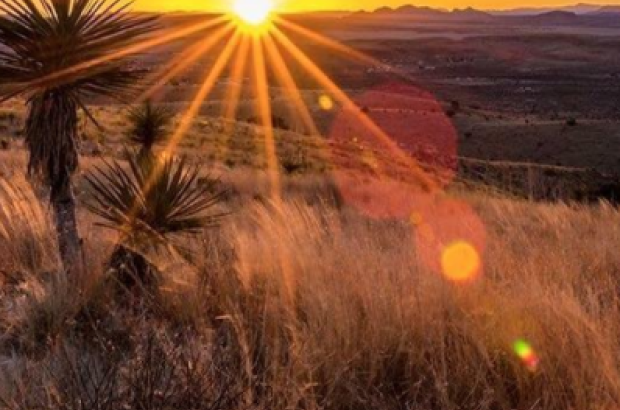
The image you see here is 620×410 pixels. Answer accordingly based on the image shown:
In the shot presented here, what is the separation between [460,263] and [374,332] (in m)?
2.08

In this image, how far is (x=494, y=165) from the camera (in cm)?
4241

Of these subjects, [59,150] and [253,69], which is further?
[253,69]

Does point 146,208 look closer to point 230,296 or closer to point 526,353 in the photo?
point 230,296

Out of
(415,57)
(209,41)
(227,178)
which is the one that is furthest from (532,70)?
(227,178)

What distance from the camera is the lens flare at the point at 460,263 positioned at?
16.5ft

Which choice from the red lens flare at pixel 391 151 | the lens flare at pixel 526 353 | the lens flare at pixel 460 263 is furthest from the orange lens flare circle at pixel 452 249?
the red lens flare at pixel 391 151

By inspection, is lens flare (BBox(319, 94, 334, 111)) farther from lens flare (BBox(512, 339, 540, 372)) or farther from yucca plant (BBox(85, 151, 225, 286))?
lens flare (BBox(512, 339, 540, 372))

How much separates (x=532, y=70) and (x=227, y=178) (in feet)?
470

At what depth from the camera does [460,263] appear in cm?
568

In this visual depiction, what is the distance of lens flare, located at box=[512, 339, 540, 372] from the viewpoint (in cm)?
349

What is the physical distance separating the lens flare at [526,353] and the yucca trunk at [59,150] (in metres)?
2.95

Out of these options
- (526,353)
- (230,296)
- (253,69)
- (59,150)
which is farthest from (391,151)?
(253,69)

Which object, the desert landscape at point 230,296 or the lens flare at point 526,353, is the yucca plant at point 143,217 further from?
the lens flare at point 526,353

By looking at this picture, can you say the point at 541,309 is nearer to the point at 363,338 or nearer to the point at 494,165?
the point at 363,338
